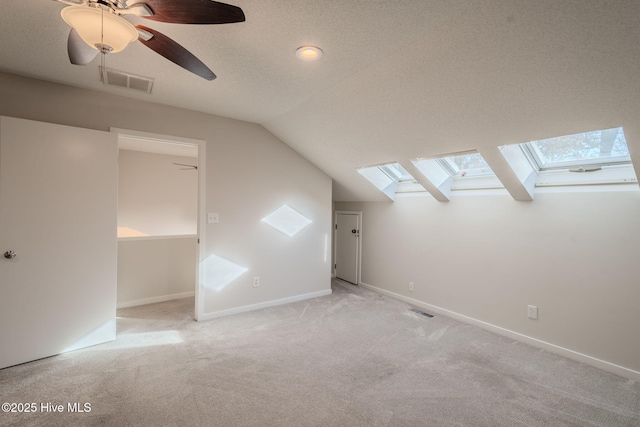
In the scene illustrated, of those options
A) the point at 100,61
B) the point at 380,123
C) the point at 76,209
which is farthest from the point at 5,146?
the point at 380,123

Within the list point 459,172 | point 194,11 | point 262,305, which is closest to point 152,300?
point 262,305

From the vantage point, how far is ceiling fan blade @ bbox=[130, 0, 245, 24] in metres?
1.17

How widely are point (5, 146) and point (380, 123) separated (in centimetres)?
310

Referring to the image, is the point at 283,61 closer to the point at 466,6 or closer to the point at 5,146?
the point at 466,6

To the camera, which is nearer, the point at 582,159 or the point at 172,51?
the point at 172,51

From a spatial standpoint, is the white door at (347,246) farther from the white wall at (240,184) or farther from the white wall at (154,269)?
the white wall at (154,269)

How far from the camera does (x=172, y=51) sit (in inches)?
58.7

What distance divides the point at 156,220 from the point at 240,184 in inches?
93.0

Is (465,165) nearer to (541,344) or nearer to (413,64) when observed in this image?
(413,64)

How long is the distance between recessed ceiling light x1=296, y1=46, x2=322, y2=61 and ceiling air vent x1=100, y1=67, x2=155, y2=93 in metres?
1.38

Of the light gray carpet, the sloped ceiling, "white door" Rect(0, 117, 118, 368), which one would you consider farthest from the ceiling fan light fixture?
the light gray carpet

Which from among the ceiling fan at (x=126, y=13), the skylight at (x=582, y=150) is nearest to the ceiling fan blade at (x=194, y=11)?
the ceiling fan at (x=126, y=13)

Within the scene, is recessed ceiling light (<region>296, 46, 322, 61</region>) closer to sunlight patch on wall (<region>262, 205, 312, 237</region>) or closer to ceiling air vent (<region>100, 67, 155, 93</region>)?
ceiling air vent (<region>100, 67, 155, 93</region>)

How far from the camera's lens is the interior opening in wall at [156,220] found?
12.5ft
